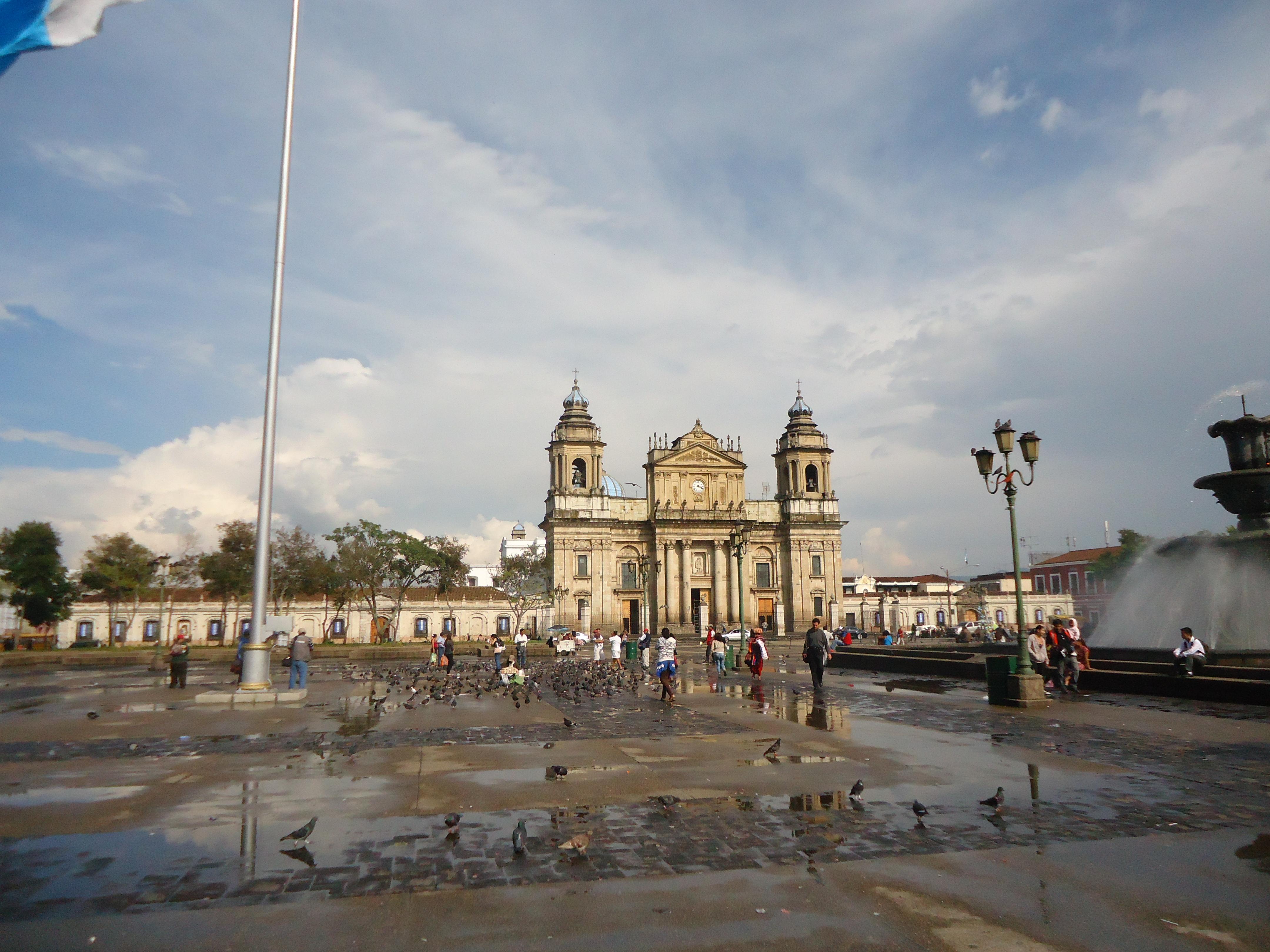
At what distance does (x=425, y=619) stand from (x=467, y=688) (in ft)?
168

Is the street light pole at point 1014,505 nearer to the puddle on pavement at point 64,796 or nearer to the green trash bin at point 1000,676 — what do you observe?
the green trash bin at point 1000,676

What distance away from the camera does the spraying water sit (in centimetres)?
1941

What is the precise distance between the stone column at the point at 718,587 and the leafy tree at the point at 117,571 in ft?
140

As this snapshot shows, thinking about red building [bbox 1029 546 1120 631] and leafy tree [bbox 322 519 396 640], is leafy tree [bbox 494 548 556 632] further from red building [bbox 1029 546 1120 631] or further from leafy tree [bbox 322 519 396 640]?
red building [bbox 1029 546 1120 631]

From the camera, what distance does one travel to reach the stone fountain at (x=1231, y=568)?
63.6ft

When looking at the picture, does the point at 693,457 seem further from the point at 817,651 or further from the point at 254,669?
the point at 254,669

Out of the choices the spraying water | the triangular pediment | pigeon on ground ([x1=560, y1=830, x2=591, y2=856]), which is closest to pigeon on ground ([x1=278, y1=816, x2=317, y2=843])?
pigeon on ground ([x1=560, y1=830, x2=591, y2=856])

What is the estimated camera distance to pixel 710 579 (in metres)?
71.1

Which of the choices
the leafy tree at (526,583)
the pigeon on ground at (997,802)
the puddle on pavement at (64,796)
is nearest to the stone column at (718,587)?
the leafy tree at (526,583)

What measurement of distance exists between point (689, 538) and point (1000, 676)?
54.8 meters

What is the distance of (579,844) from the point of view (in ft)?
19.7

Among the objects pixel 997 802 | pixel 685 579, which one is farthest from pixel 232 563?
pixel 997 802

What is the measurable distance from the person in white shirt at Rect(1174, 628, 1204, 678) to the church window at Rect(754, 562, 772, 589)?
55798 millimetres

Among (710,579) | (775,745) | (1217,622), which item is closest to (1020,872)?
(775,745)
